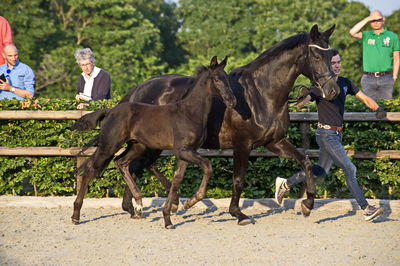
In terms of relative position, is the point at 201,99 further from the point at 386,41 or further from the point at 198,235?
the point at 386,41

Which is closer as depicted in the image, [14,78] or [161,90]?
[161,90]

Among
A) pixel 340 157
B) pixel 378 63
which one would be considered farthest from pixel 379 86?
pixel 340 157

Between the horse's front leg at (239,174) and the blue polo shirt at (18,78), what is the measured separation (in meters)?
3.82

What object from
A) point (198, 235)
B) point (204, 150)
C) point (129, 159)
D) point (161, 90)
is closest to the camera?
point (198, 235)

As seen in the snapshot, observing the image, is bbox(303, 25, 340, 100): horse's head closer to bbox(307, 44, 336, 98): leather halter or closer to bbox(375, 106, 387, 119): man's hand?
bbox(307, 44, 336, 98): leather halter

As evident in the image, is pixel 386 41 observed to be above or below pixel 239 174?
above

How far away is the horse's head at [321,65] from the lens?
6984 millimetres

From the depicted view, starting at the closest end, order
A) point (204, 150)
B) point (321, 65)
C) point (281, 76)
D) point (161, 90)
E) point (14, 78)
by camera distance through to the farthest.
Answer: point (321, 65) → point (281, 76) → point (161, 90) → point (204, 150) → point (14, 78)

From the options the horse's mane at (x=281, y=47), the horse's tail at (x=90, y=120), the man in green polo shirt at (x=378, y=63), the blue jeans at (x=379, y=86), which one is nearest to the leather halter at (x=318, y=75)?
the horse's mane at (x=281, y=47)

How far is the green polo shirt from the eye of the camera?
1023 cm

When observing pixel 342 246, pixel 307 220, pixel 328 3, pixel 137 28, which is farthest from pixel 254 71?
pixel 328 3

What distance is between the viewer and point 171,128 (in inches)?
285

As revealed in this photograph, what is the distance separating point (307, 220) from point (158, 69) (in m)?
39.3

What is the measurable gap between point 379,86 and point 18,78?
5.58 m
